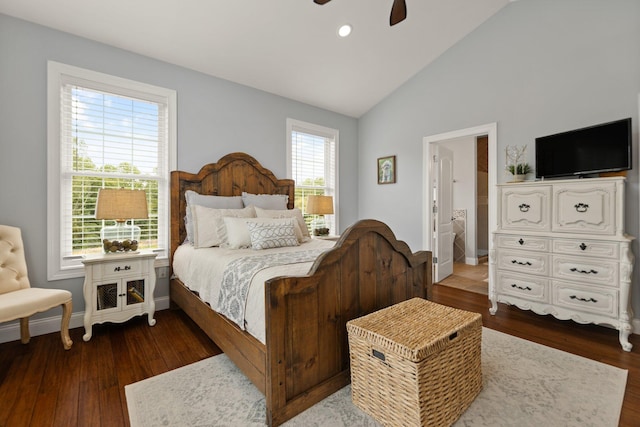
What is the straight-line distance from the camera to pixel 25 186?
2555 millimetres

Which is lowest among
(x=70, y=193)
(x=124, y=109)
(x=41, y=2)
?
(x=70, y=193)

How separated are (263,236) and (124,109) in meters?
1.97

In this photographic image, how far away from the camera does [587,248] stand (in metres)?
2.55

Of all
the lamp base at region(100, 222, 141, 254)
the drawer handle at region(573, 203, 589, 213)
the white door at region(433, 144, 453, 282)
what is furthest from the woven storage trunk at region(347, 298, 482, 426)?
the white door at region(433, 144, 453, 282)

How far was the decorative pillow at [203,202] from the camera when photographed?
312 cm

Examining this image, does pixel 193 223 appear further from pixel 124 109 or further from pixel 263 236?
pixel 124 109

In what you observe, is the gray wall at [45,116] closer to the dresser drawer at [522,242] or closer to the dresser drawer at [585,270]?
the dresser drawer at [522,242]

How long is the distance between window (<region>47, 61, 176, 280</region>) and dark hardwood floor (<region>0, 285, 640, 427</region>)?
70cm

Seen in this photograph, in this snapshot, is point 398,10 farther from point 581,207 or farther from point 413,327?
point 581,207

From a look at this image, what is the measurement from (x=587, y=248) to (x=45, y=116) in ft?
15.9

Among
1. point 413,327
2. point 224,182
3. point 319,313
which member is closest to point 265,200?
point 224,182

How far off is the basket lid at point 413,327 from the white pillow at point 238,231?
146 centimetres

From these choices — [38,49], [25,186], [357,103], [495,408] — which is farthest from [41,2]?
[495,408]

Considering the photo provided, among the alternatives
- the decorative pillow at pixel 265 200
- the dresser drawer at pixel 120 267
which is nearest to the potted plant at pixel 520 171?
the decorative pillow at pixel 265 200
